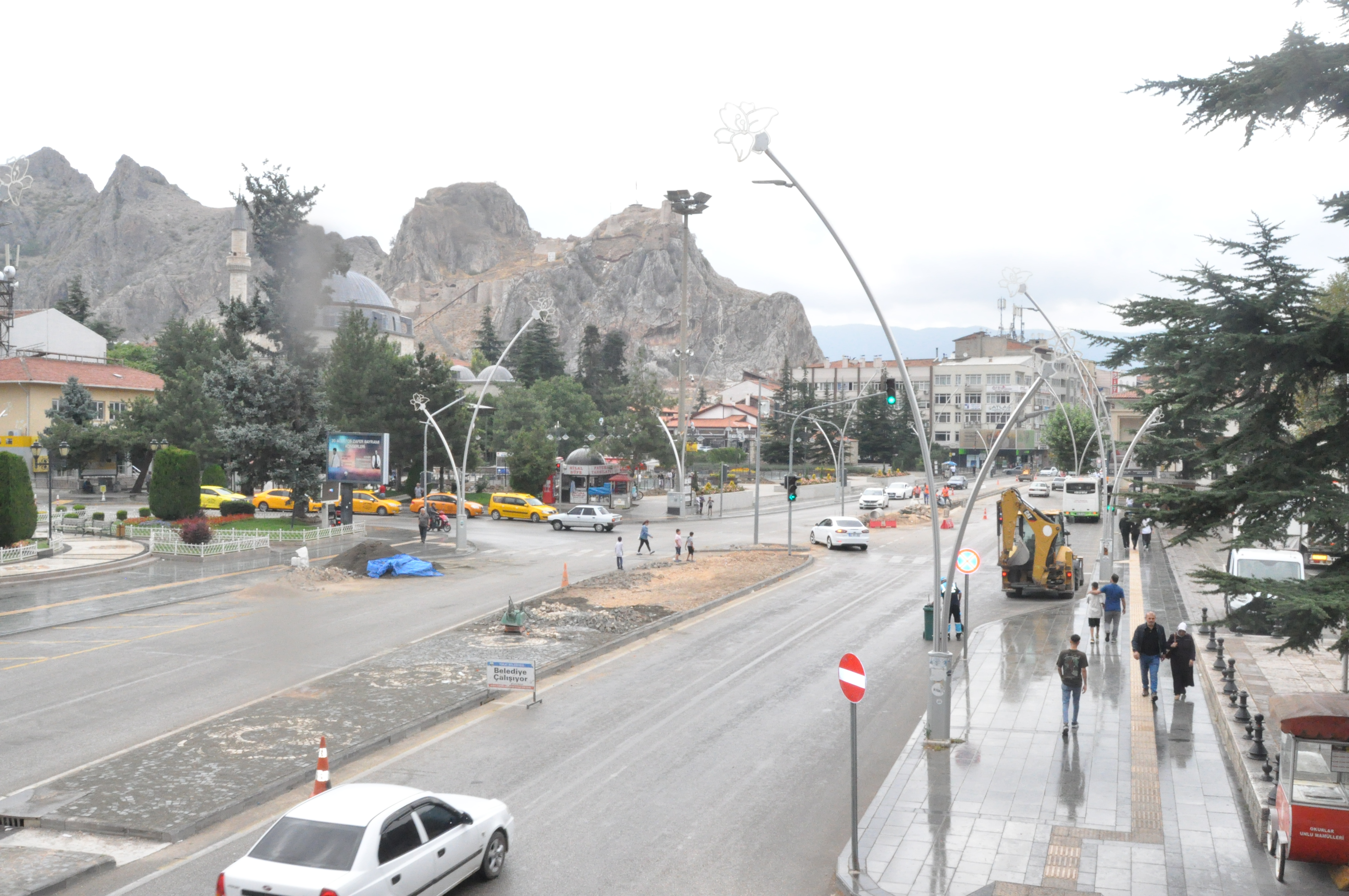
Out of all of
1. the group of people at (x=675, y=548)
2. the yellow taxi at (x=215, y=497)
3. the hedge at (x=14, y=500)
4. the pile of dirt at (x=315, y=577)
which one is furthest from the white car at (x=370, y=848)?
the yellow taxi at (x=215, y=497)

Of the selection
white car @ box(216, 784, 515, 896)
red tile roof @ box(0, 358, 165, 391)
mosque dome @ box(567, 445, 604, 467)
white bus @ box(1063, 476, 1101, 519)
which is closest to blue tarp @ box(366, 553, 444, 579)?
white car @ box(216, 784, 515, 896)

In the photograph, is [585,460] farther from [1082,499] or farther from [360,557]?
[360,557]

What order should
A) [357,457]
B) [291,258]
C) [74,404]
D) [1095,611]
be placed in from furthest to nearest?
[74,404] → [357,457] → [291,258] → [1095,611]

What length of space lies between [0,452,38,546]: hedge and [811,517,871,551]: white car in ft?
96.7

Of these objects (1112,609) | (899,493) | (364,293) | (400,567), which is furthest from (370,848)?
(364,293)

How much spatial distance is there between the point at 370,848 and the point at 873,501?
5432 cm

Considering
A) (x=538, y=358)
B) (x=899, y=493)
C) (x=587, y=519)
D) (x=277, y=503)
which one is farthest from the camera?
(x=538, y=358)

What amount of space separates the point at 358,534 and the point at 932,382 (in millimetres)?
99276

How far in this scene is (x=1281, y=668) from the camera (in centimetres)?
1820

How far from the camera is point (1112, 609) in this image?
806 inches

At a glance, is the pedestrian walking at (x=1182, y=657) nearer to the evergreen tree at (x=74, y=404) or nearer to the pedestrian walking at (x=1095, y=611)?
the pedestrian walking at (x=1095, y=611)

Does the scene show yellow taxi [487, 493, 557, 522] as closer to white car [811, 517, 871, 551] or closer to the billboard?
the billboard

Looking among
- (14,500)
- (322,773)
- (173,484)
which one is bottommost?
(322,773)

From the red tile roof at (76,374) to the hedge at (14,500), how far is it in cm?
4114
